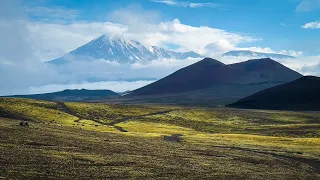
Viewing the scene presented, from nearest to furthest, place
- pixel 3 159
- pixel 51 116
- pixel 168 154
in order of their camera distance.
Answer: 1. pixel 3 159
2. pixel 168 154
3. pixel 51 116

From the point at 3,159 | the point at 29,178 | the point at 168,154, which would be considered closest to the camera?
the point at 29,178

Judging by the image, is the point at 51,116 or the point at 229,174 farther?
the point at 51,116

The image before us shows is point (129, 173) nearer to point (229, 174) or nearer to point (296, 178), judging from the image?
point (229, 174)

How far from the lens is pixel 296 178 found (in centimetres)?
5500

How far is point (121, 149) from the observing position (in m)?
68.6

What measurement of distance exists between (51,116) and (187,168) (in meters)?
98.4

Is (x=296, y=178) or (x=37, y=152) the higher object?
(x=37, y=152)

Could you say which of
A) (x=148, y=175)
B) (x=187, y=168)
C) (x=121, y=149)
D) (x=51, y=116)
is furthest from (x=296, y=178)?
(x=51, y=116)

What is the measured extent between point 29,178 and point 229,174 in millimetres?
26807

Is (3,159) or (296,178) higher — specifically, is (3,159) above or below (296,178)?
above

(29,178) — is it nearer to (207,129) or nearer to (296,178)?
(296,178)

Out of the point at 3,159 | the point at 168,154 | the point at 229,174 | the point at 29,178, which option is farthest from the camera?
the point at 168,154

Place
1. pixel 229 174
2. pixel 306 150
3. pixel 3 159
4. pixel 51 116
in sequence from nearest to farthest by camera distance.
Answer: pixel 3 159 → pixel 229 174 → pixel 306 150 → pixel 51 116

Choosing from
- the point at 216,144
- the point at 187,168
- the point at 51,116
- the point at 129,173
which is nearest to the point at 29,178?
the point at 129,173
